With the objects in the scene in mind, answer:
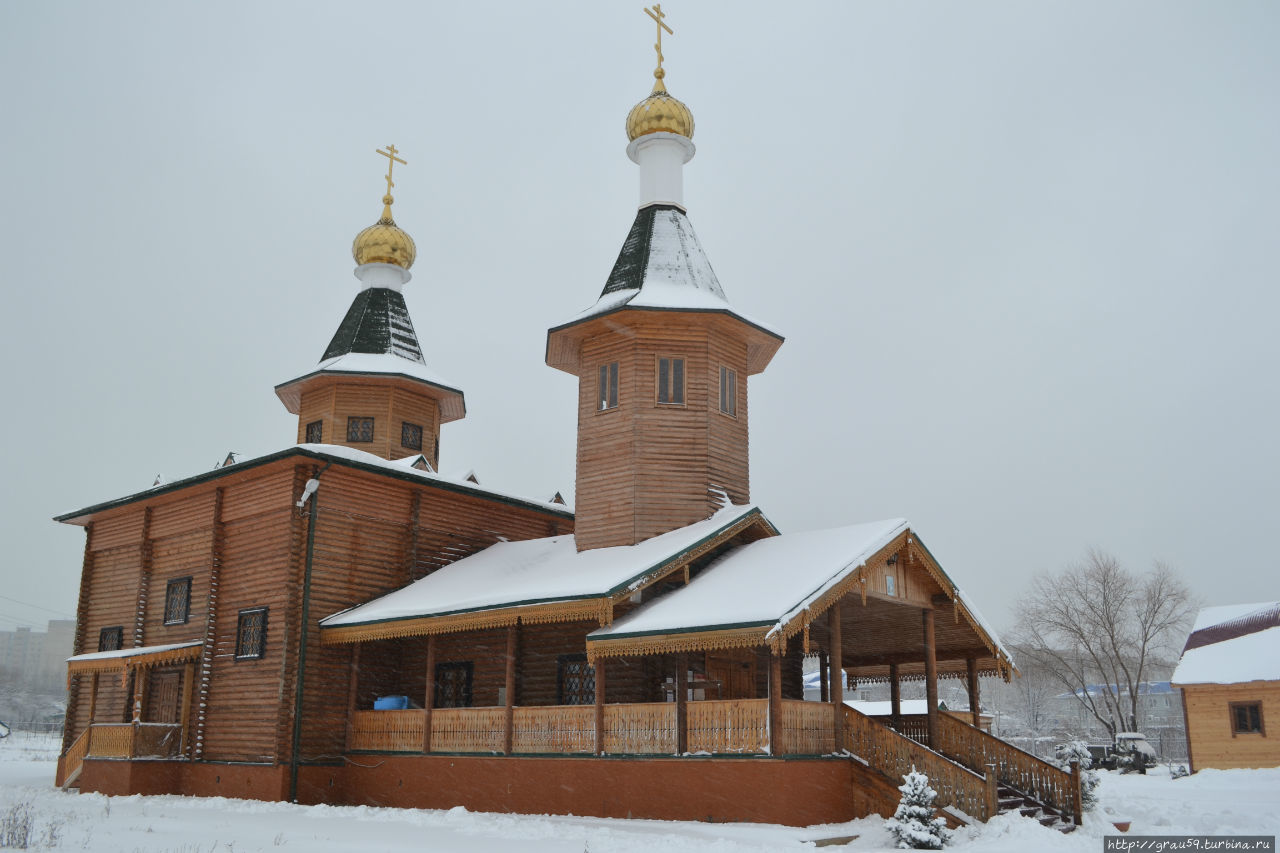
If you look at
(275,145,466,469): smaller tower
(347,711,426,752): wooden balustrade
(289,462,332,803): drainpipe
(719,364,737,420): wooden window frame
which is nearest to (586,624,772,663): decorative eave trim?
(347,711,426,752): wooden balustrade

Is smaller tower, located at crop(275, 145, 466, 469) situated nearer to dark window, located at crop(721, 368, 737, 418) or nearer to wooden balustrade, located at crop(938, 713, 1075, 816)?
dark window, located at crop(721, 368, 737, 418)

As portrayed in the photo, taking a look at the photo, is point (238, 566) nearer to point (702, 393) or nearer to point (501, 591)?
point (501, 591)

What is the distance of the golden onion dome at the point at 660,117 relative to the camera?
2283cm

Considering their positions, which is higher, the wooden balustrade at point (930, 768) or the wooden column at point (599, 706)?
the wooden column at point (599, 706)

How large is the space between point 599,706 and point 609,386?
6848mm

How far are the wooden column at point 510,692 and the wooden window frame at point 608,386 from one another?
5.14m

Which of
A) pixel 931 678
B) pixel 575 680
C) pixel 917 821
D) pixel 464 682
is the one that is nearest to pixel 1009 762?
pixel 931 678

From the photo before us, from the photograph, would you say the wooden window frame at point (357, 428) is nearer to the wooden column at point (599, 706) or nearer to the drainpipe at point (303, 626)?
the drainpipe at point (303, 626)

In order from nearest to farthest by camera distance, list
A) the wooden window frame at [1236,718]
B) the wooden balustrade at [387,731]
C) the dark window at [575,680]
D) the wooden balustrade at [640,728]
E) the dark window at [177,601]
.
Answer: the wooden balustrade at [640,728] → the dark window at [575,680] → the wooden balustrade at [387,731] → the dark window at [177,601] → the wooden window frame at [1236,718]

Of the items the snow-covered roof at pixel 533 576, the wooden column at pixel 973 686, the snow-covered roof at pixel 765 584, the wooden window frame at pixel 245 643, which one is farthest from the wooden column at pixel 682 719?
the wooden window frame at pixel 245 643

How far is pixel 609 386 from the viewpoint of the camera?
67.4 ft

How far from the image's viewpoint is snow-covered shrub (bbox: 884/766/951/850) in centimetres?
1252

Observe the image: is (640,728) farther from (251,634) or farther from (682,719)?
(251,634)

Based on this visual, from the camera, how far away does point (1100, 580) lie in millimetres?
44625
